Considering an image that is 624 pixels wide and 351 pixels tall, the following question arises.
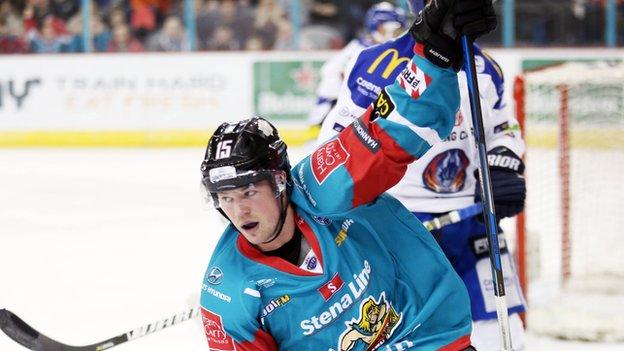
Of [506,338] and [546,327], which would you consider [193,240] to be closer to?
[546,327]

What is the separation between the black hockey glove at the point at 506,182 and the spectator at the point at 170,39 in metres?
7.18

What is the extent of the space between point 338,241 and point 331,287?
88 millimetres

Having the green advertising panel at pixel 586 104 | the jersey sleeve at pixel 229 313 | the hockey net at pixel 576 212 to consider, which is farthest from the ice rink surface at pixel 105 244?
the green advertising panel at pixel 586 104

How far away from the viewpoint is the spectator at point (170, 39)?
31.9ft

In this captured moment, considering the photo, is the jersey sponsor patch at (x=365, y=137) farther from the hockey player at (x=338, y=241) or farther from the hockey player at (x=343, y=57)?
the hockey player at (x=343, y=57)

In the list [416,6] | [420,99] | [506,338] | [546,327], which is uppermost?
[416,6]

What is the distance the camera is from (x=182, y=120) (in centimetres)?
950

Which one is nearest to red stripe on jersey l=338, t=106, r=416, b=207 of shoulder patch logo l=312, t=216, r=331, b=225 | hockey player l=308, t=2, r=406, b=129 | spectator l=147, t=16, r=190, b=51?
shoulder patch logo l=312, t=216, r=331, b=225

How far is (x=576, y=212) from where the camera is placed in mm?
5773

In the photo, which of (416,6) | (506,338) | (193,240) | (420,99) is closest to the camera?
(420,99)

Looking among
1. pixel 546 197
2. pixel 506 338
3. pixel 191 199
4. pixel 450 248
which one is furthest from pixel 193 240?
pixel 506 338

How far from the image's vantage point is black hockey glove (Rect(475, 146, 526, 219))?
8.89ft

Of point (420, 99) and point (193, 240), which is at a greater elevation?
point (420, 99)

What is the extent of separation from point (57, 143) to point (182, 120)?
41.2 inches
